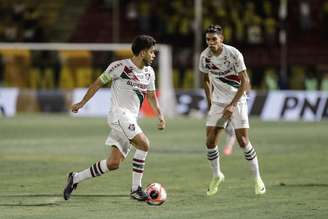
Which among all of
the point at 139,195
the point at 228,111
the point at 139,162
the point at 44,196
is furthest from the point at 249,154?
the point at 44,196

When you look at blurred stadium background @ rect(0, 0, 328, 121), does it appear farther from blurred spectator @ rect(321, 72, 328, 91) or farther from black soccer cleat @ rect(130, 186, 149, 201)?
black soccer cleat @ rect(130, 186, 149, 201)

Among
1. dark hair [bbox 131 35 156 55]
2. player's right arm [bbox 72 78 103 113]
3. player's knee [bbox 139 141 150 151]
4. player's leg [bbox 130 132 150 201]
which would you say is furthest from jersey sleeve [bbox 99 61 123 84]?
player's knee [bbox 139 141 150 151]

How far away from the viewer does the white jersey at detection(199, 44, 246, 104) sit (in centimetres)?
1368

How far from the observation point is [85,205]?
12.3 m

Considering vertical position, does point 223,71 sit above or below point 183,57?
above

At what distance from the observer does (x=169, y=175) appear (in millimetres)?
16281

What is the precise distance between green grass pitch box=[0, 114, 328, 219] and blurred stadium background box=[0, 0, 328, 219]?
0.02 meters

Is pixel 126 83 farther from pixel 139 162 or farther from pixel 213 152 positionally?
pixel 213 152

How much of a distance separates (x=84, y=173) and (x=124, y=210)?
1257 mm

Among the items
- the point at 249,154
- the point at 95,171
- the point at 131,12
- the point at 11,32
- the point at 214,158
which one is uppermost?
the point at 95,171

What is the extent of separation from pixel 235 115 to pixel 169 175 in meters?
2.83

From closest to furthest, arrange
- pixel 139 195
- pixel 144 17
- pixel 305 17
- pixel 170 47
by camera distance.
Answer: pixel 139 195, pixel 170 47, pixel 305 17, pixel 144 17

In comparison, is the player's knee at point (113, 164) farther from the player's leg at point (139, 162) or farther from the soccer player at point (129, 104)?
the player's leg at point (139, 162)

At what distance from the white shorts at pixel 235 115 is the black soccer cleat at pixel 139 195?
1.89m
